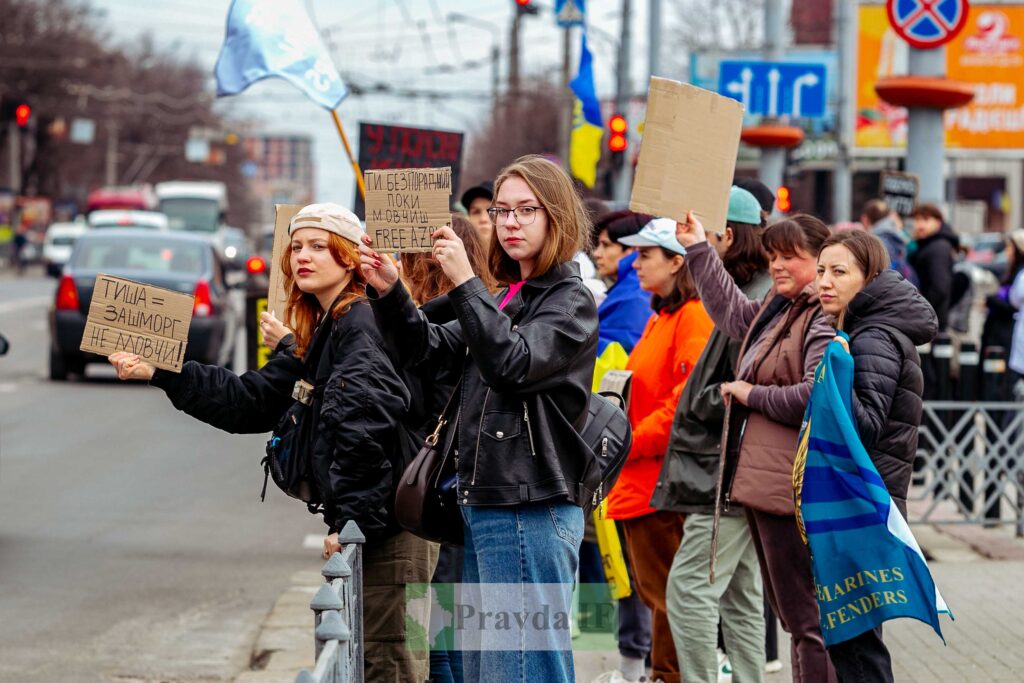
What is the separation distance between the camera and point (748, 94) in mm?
16984

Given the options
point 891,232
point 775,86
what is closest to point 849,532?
point 891,232

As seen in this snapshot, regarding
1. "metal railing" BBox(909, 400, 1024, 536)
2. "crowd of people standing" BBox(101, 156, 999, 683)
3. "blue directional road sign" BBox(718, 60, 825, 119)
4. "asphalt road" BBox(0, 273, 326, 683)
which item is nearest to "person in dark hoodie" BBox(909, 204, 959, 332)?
"metal railing" BBox(909, 400, 1024, 536)

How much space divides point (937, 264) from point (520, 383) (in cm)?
852

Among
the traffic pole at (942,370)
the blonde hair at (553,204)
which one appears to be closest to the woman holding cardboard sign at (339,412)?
the blonde hair at (553,204)

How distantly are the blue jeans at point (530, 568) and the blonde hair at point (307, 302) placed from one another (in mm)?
993

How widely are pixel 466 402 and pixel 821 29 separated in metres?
65.9

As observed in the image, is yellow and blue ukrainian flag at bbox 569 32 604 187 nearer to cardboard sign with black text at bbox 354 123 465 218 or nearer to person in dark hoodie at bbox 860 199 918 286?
person in dark hoodie at bbox 860 199 918 286

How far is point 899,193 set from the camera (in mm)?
12781

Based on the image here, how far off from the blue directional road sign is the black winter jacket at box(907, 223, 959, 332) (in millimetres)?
5096

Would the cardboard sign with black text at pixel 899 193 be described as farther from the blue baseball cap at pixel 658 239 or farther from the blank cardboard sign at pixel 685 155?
the blank cardboard sign at pixel 685 155

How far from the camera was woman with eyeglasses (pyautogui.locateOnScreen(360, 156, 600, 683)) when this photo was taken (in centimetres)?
394

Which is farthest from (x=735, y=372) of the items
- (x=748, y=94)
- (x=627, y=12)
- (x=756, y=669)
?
(x=627, y=12)

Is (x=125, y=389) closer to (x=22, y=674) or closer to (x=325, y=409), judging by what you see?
(x=22, y=674)

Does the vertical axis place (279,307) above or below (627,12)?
below
